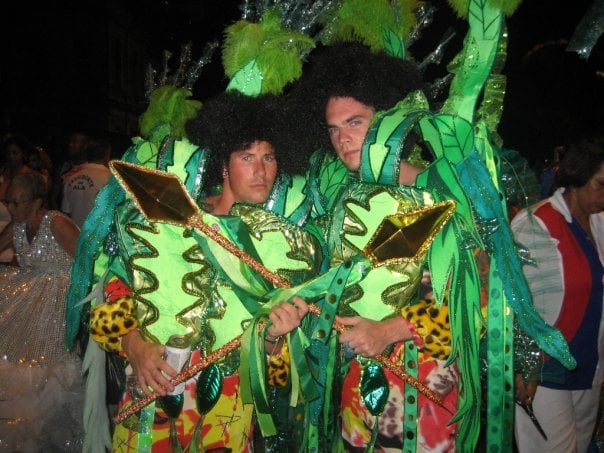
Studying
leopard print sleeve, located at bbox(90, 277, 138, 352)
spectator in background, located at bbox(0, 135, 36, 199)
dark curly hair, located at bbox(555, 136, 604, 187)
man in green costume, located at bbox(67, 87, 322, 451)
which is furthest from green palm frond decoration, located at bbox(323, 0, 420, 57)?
spectator in background, located at bbox(0, 135, 36, 199)

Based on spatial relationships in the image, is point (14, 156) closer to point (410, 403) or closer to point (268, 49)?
point (268, 49)

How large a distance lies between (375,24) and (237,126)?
741mm

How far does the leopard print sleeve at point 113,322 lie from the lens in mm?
1957

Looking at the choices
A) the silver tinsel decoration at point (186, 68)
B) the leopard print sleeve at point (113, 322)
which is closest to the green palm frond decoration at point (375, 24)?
the silver tinsel decoration at point (186, 68)

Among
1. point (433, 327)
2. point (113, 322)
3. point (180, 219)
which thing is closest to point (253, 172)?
point (180, 219)

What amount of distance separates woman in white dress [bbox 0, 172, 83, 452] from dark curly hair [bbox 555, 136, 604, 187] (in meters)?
2.94

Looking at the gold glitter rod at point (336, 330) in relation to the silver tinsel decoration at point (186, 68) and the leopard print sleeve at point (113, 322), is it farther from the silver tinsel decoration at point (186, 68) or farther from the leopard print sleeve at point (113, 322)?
the silver tinsel decoration at point (186, 68)

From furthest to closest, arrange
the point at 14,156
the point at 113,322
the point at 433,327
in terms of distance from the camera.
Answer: the point at 14,156 < the point at 113,322 < the point at 433,327

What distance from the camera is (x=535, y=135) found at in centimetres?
404

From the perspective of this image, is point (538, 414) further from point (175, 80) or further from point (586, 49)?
point (175, 80)

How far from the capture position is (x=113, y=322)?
1.96 meters

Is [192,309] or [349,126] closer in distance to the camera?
[192,309]

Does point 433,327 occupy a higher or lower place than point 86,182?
lower

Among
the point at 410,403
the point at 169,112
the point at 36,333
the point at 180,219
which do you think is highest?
the point at 169,112
